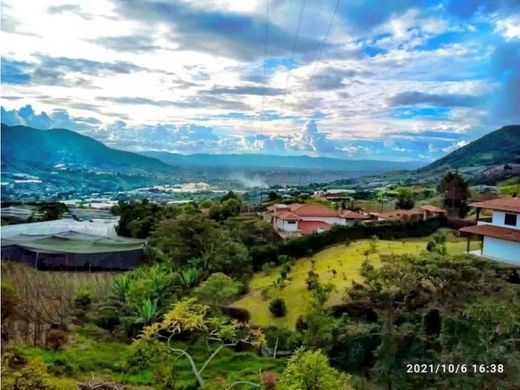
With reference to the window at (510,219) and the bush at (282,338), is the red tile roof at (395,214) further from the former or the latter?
the bush at (282,338)

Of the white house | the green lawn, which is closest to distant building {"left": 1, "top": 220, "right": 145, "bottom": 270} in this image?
the green lawn

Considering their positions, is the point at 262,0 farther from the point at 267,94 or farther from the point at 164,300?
the point at 164,300

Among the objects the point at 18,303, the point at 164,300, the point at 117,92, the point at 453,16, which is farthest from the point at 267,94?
the point at 18,303

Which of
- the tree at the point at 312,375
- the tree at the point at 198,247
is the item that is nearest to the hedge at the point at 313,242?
the tree at the point at 198,247

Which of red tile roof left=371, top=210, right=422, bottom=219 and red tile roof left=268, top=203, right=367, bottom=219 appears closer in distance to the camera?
red tile roof left=268, top=203, right=367, bottom=219

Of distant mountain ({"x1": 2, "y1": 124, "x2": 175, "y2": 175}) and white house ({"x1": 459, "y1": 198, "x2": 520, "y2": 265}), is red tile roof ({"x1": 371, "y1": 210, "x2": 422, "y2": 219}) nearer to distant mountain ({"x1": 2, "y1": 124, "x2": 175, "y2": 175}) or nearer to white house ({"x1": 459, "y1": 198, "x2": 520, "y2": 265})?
white house ({"x1": 459, "y1": 198, "x2": 520, "y2": 265})

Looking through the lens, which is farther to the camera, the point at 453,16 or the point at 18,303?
the point at 453,16
